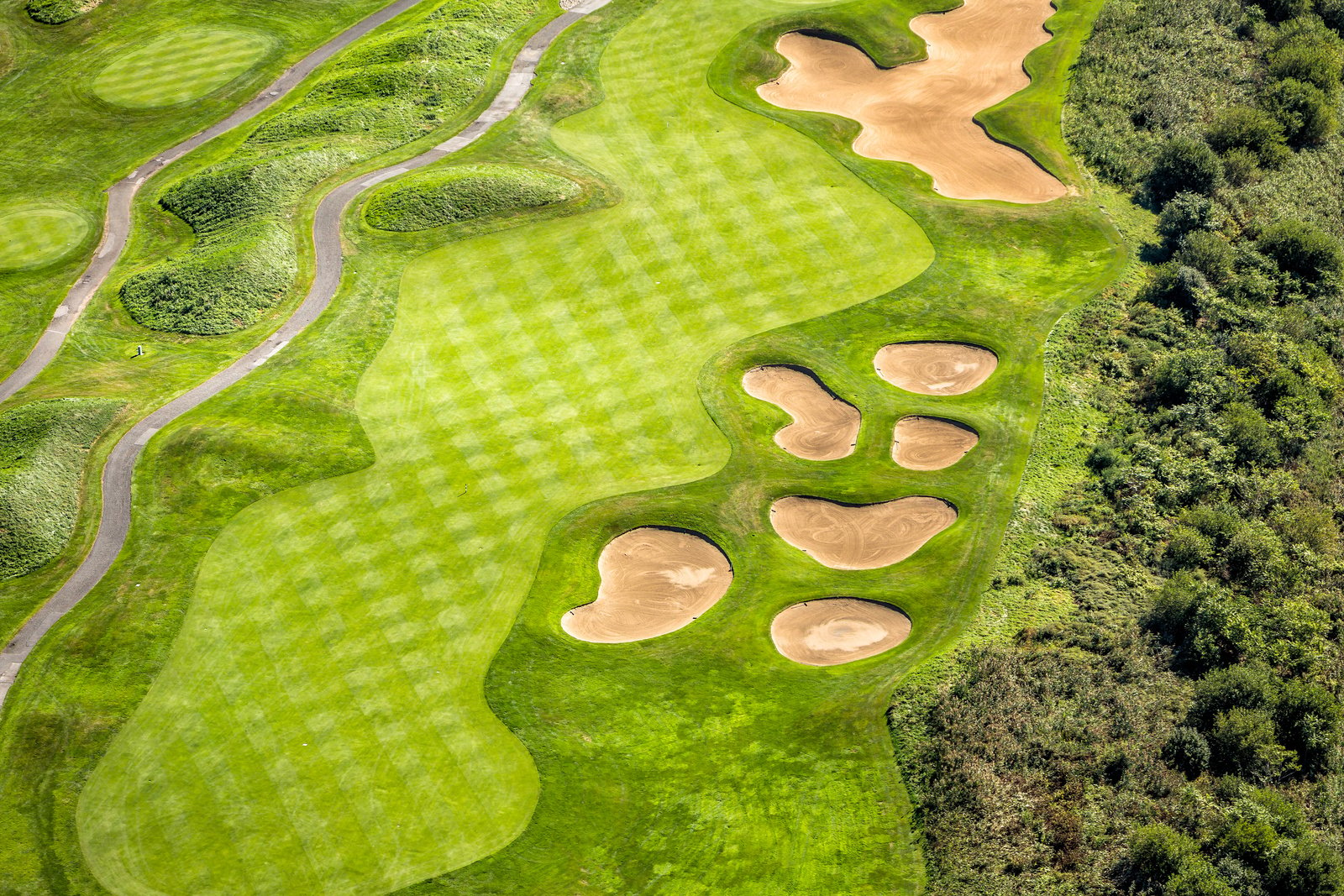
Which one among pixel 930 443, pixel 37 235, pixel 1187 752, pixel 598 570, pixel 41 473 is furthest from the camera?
pixel 37 235

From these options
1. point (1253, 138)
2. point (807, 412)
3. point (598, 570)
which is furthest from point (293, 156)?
point (1253, 138)

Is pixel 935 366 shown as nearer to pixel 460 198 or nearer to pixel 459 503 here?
pixel 459 503

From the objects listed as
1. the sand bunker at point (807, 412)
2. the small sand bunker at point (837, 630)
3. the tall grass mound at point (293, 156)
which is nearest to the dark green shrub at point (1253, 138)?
the sand bunker at point (807, 412)

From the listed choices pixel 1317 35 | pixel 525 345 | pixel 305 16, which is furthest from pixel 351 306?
pixel 1317 35

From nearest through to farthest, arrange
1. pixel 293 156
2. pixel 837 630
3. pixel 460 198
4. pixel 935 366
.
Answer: pixel 837 630, pixel 935 366, pixel 460 198, pixel 293 156

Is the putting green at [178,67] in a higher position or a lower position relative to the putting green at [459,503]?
higher

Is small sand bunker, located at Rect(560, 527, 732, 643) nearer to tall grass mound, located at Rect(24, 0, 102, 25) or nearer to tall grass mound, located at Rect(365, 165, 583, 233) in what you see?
tall grass mound, located at Rect(365, 165, 583, 233)

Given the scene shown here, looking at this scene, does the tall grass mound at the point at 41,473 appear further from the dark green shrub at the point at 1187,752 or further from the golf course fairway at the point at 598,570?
the dark green shrub at the point at 1187,752
